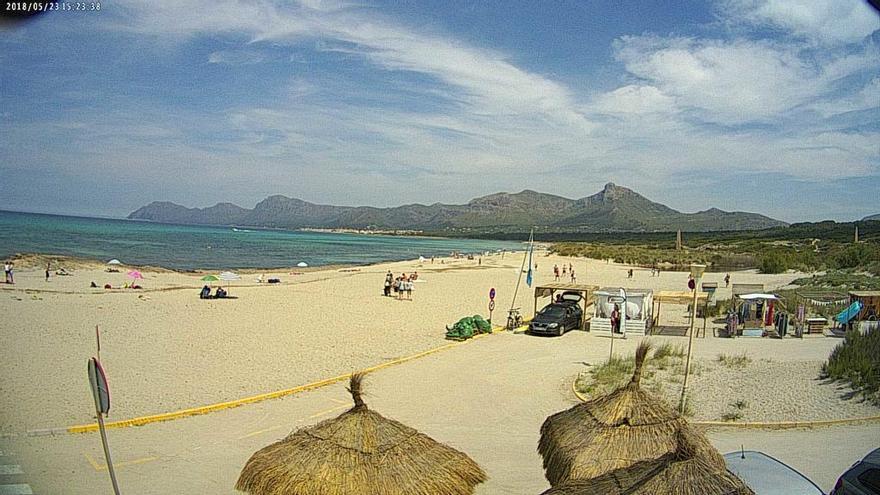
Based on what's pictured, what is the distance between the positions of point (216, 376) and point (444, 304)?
15.7 meters

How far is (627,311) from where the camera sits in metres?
20.5

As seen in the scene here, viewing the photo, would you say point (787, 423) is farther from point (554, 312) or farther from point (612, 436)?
point (554, 312)

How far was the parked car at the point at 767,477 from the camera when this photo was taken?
202 inches

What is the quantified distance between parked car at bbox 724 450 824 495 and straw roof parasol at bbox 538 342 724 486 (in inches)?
10.2

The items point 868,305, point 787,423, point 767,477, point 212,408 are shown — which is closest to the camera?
point 767,477

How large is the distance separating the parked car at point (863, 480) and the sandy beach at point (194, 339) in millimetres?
8324

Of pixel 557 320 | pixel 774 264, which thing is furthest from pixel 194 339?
pixel 774 264

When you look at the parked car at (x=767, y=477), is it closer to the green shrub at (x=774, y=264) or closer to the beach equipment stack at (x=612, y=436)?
the beach equipment stack at (x=612, y=436)

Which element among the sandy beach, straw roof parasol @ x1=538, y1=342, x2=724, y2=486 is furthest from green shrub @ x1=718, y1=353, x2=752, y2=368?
straw roof parasol @ x1=538, y1=342, x2=724, y2=486

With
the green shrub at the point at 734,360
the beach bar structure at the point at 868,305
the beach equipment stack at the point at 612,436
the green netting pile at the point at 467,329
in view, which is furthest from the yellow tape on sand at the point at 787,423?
the beach bar structure at the point at 868,305

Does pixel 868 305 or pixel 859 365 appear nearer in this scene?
pixel 859 365

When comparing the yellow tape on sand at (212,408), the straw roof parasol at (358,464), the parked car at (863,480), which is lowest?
the yellow tape on sand at (212,408)

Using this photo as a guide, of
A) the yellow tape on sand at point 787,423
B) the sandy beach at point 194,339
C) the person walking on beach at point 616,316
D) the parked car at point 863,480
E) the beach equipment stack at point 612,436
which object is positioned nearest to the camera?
the parked car at point 863,480

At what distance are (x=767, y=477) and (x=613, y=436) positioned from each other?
1.38m
